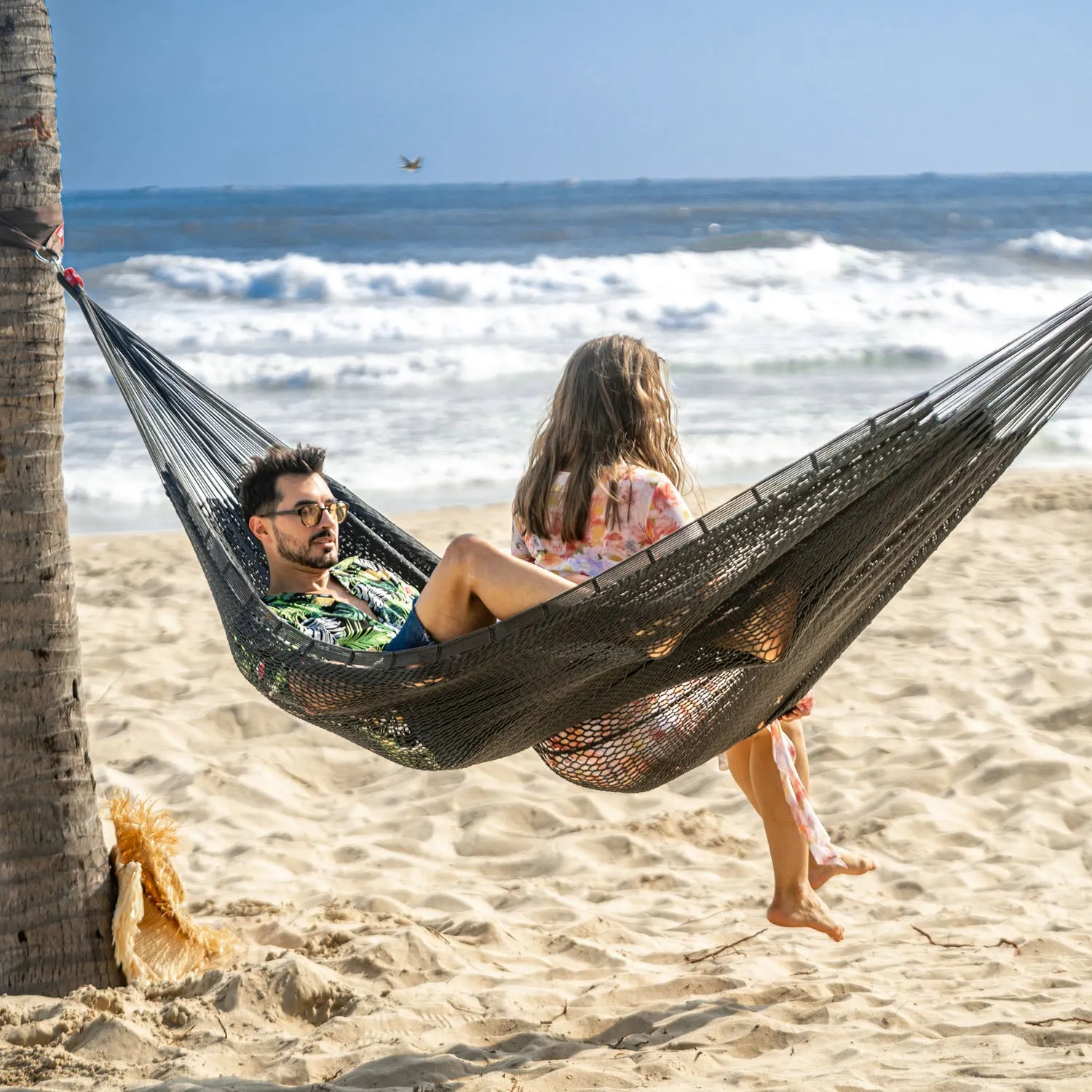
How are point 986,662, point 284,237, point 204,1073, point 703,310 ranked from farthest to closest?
point 284,237 → point 703,310 → point 986,662 → point 204,1073

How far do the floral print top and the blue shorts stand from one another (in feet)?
0.77

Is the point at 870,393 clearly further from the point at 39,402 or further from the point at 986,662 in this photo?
the point at 39,402

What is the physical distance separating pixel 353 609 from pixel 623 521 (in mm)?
548

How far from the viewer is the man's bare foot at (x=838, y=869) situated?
6.53 ft

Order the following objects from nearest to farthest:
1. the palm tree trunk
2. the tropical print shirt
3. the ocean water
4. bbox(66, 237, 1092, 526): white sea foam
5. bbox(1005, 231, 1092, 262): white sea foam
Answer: the palm tree trunk
the tropical print shirt
bbox(66, 237, 1092, 526): white sea foam
the ocean water
bbox(1005, 231, 1092, 262): white sea foam

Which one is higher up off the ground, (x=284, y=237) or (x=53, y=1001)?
(x=284, y=237)

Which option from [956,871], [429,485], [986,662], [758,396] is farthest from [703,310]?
[956,871]

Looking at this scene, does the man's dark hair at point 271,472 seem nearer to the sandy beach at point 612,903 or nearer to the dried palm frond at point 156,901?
the dried palm frond at point 156,901

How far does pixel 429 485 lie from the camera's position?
20.0 feet

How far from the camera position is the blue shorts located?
6.01 ft

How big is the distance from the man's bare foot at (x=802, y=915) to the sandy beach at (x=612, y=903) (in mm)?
148

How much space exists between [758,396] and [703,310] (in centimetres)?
354

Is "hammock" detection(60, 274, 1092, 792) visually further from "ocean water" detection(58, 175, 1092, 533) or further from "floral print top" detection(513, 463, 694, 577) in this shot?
"ocean water" detection(58, 175, 1092, 533)

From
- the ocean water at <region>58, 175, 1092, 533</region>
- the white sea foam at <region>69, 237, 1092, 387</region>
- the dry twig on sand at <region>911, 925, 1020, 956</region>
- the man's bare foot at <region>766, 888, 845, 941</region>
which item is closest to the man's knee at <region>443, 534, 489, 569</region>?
the man's bare foot at <region>766, 888, 845, 941</region>
